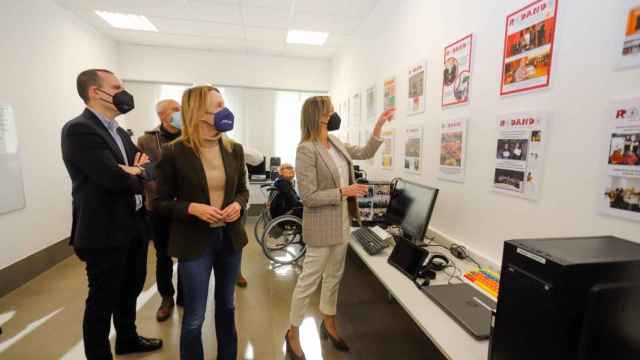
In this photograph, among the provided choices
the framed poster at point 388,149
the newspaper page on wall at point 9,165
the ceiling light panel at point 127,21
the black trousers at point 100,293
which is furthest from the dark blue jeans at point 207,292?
the ceiling light panel at point 127,21

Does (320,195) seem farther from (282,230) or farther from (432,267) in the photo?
(282,230)

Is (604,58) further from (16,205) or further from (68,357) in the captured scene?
(16,205)

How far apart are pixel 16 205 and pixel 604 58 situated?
4.21 m

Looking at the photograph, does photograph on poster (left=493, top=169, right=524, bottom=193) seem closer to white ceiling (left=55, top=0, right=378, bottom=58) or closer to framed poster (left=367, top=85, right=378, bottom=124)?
framed poster (left=367, top=85, right=378, bottom=124)

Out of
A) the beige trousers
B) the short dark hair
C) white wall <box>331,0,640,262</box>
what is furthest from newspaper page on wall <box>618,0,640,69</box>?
the short dark hair

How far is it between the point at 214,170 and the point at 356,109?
2791mm

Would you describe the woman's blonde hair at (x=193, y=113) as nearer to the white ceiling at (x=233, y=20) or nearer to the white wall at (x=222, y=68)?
the white ceiling at (x=233, y=20)

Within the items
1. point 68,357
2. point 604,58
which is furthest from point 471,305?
point 68,357

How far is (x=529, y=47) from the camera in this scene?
1324mm

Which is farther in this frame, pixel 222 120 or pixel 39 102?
pixel 39 102

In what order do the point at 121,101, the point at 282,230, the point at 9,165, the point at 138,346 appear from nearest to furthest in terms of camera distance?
the point at 121,101, the point at 138,346, the point at 9,165, the point at 282,230

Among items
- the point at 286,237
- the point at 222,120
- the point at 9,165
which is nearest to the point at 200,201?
the point at 222,120

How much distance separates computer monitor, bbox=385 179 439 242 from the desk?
28 centimetres

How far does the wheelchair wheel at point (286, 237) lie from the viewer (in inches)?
117
